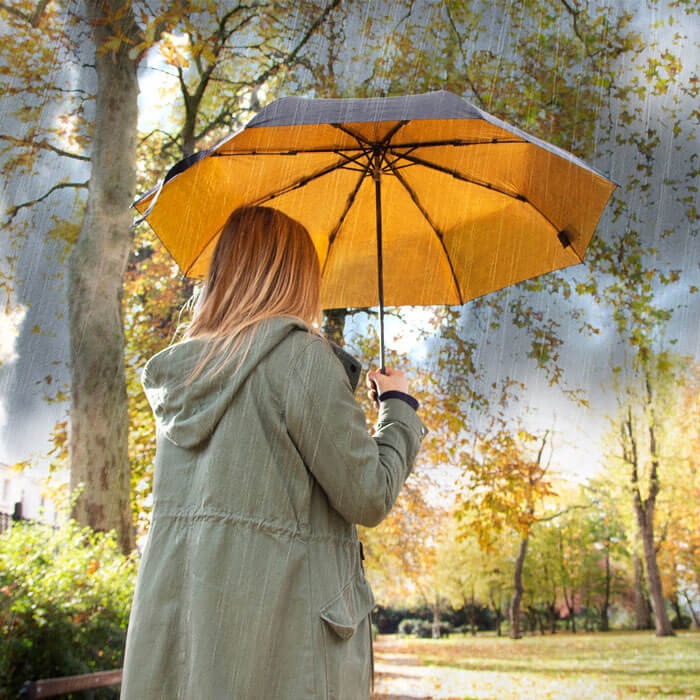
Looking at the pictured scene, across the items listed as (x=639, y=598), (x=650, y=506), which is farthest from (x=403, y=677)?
(x=650, y=506)

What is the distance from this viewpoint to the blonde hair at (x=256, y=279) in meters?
1.16

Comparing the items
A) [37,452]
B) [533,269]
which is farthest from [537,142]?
[37,452]

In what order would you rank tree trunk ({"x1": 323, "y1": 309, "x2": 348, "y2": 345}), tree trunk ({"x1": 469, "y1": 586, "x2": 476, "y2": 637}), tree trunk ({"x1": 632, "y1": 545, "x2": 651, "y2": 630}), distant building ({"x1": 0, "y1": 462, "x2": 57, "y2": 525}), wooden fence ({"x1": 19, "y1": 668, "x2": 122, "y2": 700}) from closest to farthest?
wooden fence ({"x1": 19, "y1": 668, "x2": 122, "y2": 700}) → distant building ({"x1": 0, "y1": 462, "x2": 57, "y2": 525}) → tree trunk ({"x1": 632, "y1": 545, "x2": 651, "y2": 630}) → tree trunk ({"x1": 323, "y1": 309, "x2": 348, "y2": 345}) → tree trunk ({"x1": 469, "y1": 586, "x2": 476, "y2": 637})

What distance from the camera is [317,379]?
105 cm

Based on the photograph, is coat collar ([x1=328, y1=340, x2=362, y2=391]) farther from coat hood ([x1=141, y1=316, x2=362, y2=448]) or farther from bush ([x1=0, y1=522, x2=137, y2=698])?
bush ([x1=0, y1=522, x2=137, y2=698])

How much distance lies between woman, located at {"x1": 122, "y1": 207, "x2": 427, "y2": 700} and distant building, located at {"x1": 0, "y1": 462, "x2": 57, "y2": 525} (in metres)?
4.05

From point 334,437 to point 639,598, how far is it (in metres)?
5.57

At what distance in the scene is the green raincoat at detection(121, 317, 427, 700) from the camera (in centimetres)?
99

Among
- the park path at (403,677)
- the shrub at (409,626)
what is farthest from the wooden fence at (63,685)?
the shrub at (409,626)

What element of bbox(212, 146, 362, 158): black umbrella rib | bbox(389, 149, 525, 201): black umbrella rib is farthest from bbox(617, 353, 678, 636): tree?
bbox(212, 146, 362, 158): black umbrella rib

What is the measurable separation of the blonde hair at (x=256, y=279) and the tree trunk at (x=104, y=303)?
13.4ft

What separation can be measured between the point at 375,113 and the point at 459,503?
4986 mm

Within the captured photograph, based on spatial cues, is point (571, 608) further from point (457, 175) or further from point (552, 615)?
point (457, 175)

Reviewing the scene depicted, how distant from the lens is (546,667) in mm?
5840
